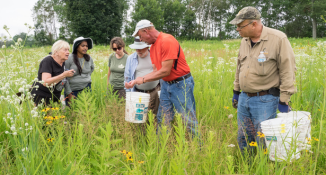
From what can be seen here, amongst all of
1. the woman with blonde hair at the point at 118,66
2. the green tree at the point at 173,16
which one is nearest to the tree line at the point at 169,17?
the green tree at the point at 173,16

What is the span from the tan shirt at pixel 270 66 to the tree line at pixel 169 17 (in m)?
17.3

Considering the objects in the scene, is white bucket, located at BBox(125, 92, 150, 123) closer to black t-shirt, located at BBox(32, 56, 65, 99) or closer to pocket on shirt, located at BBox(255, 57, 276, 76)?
black t-shirt, located at BBox(32, 56, 65, 99)

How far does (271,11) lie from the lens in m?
46.2

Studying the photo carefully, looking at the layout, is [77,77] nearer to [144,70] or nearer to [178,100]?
[144,70]

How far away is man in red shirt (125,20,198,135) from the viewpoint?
296 cm

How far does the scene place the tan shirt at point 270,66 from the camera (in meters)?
2.30

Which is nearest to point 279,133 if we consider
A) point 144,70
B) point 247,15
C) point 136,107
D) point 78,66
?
point 247,15

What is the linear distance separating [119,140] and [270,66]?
1.87 meters

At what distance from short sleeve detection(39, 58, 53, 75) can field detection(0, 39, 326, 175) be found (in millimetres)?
212

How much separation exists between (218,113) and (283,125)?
1.66 meters

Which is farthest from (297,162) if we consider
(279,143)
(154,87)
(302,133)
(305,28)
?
(305,28)

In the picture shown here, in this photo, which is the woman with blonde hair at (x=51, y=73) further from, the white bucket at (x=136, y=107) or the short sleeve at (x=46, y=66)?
the white bucket at (x=136, y=107)

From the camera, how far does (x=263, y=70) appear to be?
2.43 meters

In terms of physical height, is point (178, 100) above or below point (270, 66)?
below
